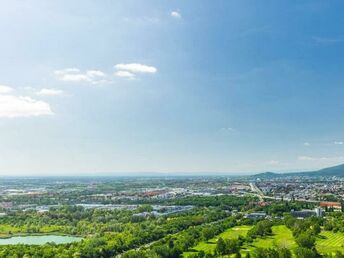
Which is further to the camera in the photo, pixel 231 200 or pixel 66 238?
pixel 231 200

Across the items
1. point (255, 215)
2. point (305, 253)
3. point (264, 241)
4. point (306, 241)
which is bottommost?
point (264, 241)

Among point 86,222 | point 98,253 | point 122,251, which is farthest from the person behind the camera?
point 86,222

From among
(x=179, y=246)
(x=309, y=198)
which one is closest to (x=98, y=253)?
(x=179, y=246)

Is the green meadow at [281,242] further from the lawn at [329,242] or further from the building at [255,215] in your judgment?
the building at [255,215]

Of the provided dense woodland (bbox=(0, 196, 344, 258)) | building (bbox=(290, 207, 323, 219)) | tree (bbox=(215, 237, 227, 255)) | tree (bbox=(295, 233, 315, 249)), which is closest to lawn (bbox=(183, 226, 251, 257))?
dense woodland (bbox=(0, 196, 344, 258))

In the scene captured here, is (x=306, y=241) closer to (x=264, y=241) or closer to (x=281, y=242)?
(x=281, y=242)

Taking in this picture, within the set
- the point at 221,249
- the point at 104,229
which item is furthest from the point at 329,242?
the point at 104,229

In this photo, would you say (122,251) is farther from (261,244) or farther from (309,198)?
(309,198)

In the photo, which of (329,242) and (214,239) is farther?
(214,239)
